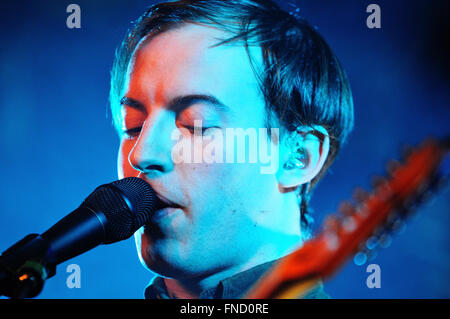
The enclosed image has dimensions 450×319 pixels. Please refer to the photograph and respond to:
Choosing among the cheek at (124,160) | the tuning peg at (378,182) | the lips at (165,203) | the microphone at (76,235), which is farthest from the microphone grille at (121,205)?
the tuning peg at (378,182)

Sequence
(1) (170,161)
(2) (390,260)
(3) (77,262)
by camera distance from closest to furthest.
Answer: (1) (170,161), (2) (390,260), (3) (77,262)

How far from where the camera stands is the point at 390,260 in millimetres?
1638

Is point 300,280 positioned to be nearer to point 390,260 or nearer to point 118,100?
point 390,260

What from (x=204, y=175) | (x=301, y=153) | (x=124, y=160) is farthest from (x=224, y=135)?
(x=124, y=160)

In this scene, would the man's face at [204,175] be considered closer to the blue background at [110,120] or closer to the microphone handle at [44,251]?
the blue background at [110,120]

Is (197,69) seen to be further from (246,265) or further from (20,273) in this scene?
(20,273)

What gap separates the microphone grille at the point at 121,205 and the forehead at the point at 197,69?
1.28 feet

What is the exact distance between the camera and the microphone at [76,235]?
876 mm

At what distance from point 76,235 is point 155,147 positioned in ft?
1.78

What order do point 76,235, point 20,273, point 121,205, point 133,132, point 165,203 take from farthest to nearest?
point 133,132 < point 165,203 < point 121,205 < point 76,235 < point 20,273

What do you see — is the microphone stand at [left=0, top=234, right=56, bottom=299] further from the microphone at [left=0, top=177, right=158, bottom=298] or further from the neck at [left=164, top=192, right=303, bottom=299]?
the neck at [left=164, top=192, right=303, bottom=299]

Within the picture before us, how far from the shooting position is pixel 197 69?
1.56 m
